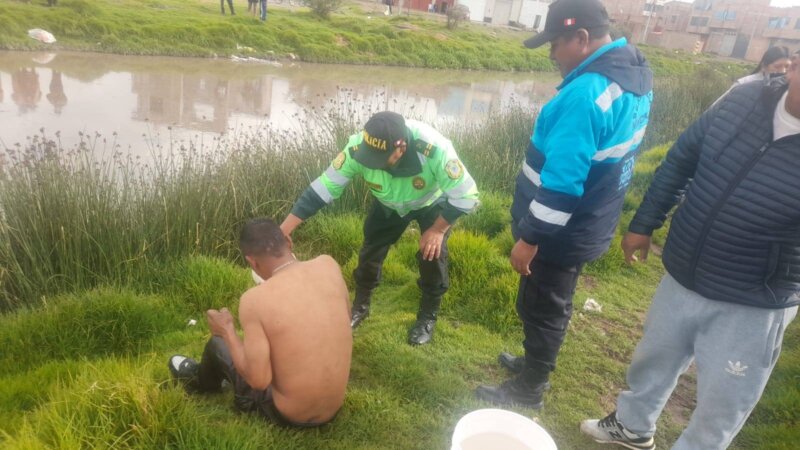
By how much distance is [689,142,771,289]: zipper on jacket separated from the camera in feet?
5.59

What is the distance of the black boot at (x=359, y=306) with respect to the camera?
3402 mm

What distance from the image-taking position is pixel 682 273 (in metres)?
1.95

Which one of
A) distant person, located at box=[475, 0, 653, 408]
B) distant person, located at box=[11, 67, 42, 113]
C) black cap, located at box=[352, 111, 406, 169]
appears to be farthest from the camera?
distant person, located at box=[11, 67, 42, 113]

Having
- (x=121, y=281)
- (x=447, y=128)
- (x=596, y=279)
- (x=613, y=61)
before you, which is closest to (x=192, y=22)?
(x=447, y=128)

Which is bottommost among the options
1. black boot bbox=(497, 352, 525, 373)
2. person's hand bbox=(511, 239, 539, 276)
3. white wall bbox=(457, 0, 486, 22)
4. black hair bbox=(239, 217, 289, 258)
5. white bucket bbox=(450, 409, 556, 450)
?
black boot bbox=(497, 352, 525, 373)

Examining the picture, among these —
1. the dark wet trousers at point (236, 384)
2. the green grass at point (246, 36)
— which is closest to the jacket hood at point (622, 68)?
the dark wet trousers at point (236, 384)

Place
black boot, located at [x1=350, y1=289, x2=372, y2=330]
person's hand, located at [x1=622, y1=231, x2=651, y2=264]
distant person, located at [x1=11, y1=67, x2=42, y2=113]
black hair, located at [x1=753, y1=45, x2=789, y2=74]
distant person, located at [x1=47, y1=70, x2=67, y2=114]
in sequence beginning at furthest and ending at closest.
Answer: distant person, located at [x1=47, y1=70, x2=67, y2=114] → distant person, located at [x1=11, y1=67, x2=42, y2=113] → black hair, located at [x1=753, y1=45, x2=789, y2=74] → black boot, located at [x1=350, y1=289, x2=372, y2=330] → person's hand, located at [x1=622, y1=231, x2=651, y2=264]

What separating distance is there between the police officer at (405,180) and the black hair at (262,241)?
509mm

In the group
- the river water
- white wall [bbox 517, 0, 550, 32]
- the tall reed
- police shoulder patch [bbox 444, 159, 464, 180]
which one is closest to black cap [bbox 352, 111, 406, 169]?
police shoulder patch [bbox 444, 159, 464, 180]

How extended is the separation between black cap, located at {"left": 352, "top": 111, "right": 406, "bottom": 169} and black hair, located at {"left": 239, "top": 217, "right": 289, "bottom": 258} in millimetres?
651

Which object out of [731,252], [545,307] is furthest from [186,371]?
[731,252]

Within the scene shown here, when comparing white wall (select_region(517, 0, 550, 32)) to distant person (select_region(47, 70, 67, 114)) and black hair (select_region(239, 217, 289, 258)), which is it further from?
black hair (select_region(239, 217, 289, 258))

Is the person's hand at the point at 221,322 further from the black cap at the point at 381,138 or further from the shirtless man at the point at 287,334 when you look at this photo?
the black cap at the point at 381,138

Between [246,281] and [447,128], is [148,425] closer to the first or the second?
[246,281]
